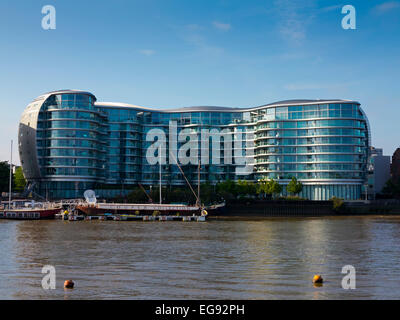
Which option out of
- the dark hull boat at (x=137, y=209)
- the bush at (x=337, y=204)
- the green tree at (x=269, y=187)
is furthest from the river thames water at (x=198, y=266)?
the green tree at (x=269, y=187)

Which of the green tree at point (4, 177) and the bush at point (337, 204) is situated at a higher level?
the green tree at point (4, 177)

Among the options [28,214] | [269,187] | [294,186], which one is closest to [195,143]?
[269,187]

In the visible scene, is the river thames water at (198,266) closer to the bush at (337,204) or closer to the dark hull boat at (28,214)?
the dark hull boat at (28,214)

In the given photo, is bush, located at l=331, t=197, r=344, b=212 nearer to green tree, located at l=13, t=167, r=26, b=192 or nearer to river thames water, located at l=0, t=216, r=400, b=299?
river thames water, located at l=0, t=216, r=400, b=299

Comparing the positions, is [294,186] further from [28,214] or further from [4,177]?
[4,177]

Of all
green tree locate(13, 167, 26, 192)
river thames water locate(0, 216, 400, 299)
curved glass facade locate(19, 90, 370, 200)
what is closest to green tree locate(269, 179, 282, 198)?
curved glass facade locate(19, 90, 370, 200)

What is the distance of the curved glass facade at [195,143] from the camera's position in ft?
503

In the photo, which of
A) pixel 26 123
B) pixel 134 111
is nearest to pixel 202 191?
pixel 134 111

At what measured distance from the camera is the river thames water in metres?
27.3

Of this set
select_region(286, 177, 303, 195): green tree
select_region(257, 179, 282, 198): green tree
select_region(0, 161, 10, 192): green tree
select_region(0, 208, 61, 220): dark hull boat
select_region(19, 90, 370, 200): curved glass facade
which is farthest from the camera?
select_region(0, 161, 10, 192): green tree

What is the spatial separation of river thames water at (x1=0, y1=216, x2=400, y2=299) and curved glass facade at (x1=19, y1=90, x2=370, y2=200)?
95.2 metres

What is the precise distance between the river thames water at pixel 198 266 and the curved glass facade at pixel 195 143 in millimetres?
95238
